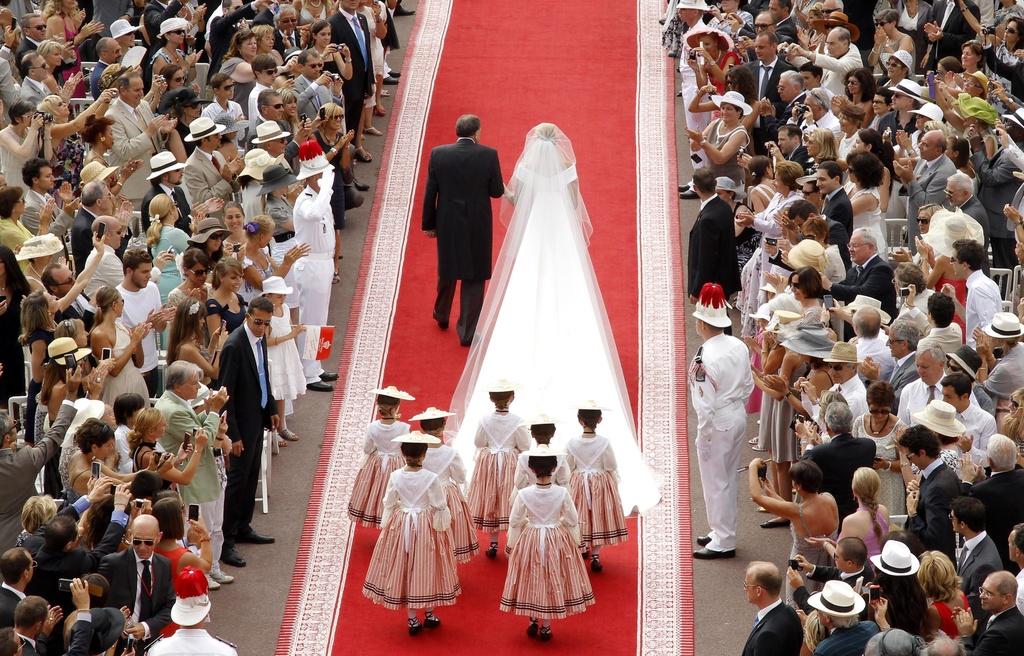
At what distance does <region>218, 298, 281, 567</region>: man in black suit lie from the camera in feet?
35.2

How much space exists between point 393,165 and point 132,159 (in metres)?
3.63

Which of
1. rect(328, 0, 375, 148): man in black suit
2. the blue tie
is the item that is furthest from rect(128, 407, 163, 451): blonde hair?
rect(328, 0, 375, 148): man in black suit

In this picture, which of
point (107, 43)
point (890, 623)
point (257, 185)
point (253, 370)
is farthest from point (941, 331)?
point (107, 43)

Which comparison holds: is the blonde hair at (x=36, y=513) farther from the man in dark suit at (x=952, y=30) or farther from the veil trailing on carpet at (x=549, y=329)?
the man in dark suit at (x=952, y=30)

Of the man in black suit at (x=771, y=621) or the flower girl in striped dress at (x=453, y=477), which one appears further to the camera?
the flower girl in striped dress at (x=453, y=477)

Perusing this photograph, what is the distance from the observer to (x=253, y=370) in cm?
1080

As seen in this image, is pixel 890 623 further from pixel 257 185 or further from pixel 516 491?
pixel 257 185

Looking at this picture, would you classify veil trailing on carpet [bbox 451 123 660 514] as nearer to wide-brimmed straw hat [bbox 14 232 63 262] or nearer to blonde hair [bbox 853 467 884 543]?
blonde hair [bbox 853 467 884 543]

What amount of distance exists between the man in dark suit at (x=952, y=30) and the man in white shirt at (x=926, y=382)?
279 inches

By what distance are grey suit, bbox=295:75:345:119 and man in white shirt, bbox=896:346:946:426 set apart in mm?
7116

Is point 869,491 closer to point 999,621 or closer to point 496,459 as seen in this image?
point 999,621

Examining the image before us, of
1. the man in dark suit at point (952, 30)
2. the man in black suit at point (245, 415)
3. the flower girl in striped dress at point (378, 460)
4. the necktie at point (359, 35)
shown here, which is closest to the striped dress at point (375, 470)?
the flower girl in striped dress at point (378, 460)

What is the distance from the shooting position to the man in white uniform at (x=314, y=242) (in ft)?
42.1

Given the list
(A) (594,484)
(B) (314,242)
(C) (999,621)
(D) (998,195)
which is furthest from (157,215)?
(C) (999,621)
